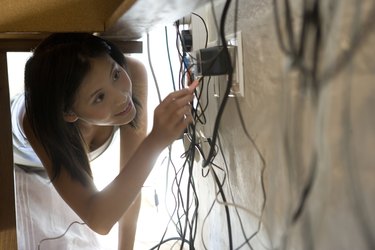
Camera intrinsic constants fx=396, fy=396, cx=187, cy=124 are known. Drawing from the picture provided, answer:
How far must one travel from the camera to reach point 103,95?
81 cm

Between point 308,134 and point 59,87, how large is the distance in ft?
2.02

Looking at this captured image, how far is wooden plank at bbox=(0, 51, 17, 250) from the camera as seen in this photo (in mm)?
879

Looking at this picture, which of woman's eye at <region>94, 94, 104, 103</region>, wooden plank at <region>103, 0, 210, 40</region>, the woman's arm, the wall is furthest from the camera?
the woman's arm

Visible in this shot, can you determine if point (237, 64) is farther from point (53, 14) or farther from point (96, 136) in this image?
point (96, 136)

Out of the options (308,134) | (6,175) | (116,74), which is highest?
(116,74)

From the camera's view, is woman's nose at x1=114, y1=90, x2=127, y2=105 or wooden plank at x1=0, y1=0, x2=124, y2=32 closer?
wooden plank at x1=0, y1=0, x2=124, y2=32

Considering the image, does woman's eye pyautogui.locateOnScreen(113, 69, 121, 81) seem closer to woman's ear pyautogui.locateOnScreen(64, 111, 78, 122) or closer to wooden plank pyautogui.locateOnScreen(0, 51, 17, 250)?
woman's ear pyautogui.locateOnScreen(64, 111, 78, 122)

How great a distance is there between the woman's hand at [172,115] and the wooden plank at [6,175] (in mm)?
383

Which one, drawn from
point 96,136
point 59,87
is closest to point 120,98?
point 59,87

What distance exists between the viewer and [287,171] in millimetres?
→ 450

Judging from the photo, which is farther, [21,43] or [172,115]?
[21,43]

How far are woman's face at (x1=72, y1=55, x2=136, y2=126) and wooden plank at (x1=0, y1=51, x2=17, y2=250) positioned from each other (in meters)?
0.17

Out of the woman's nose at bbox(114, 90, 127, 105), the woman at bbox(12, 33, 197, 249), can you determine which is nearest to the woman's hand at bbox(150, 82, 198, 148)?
the woman at bbox(12, 33, 197, 249)

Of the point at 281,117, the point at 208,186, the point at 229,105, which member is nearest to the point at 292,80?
the point at 281,117
